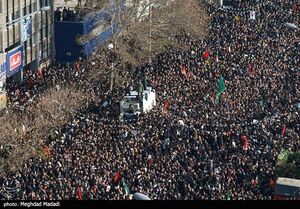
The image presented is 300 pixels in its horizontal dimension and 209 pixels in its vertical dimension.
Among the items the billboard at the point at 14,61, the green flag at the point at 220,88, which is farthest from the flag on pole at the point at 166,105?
the billboard at the point at 14,61

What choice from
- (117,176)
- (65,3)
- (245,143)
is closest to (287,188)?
(245,143)

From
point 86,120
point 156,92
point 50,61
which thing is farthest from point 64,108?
point 50,61

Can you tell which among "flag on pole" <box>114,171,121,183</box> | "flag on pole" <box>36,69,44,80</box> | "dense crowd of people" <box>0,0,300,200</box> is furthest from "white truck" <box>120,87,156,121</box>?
"flag on pole" <box>114,171,121,183</box>

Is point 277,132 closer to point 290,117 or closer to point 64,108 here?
point 290,117

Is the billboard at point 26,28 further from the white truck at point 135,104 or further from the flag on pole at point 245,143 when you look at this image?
the flag on pole at point 245,143

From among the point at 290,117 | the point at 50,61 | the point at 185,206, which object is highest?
the point at 185,206

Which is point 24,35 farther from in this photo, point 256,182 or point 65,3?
point 256,182
